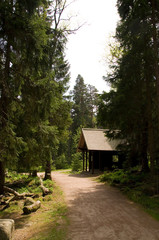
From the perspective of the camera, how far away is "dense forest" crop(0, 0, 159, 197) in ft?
22.6

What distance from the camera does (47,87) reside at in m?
7.61

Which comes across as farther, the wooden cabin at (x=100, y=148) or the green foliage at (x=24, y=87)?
the wooden cabin at (x=100, y=148)

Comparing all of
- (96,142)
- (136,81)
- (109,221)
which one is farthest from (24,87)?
(96,142)

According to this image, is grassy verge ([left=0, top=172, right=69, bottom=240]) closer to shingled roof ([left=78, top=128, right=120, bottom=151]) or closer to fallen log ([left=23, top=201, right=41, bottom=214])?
fallen log ([left=23, top=201, right=41, bottom=214])

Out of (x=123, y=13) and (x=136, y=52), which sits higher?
(x=123, y=13)

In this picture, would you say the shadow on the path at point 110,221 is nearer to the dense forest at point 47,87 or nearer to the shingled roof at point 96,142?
the dense forest at point 47,87

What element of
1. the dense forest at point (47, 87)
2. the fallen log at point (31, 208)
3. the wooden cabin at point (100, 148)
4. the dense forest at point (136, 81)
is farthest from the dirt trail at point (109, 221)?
the wooden cabin at point (100, 148)

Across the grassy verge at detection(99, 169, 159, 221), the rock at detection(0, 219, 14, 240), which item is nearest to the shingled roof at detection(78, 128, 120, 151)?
the grassy verge at detection(99, 169, 159, 221)

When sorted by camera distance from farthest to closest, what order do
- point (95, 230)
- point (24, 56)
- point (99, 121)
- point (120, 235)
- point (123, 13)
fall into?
point (99, 121), point (123, 13), point (24, 56), point (95, 230), point (120, 235)

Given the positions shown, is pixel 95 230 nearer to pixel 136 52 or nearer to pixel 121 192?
pixel 121 192

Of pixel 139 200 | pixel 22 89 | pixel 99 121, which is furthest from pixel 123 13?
pixel 139 200

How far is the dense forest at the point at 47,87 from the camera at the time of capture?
6.90 metres

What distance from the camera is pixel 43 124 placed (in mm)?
8656

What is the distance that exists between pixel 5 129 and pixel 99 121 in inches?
245
